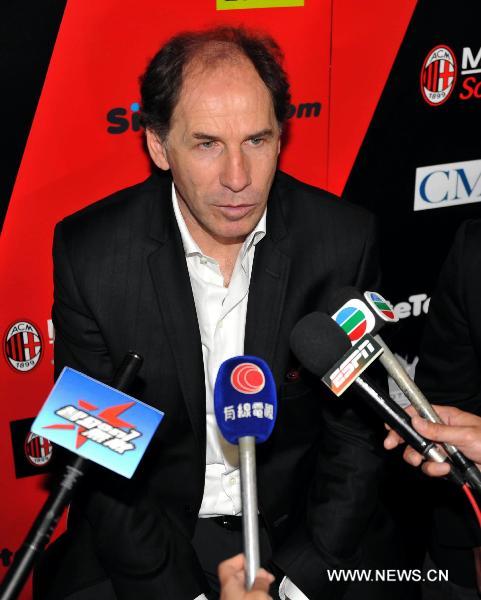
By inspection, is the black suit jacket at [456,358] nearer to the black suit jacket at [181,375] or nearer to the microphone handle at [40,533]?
the black suit jacket at [181,375]

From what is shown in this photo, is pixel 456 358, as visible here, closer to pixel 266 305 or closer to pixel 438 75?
pixel 266 305

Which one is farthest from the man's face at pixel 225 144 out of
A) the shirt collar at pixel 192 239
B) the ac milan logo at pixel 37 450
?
the ac milan logo at pixel 37 450

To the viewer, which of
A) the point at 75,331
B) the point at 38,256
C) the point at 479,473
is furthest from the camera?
the point at 38,256

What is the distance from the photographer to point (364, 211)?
2.20 m

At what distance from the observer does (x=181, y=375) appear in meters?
2.06

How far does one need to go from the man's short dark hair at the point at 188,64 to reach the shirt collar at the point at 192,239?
0.23m

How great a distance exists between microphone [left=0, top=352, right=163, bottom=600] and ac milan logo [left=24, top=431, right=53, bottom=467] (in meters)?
1.36

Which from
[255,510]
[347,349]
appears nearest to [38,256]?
[347,349]

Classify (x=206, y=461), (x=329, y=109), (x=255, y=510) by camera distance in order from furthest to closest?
(x=329, y=109)
(x=206, y=461)
(x=255, y=510)

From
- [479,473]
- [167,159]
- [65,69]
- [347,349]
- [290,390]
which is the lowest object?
[290,390]

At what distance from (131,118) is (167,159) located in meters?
0.35

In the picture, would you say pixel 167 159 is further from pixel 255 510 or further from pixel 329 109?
pixel 255 510

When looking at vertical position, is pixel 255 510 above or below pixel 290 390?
above

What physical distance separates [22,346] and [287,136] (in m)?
1.08
